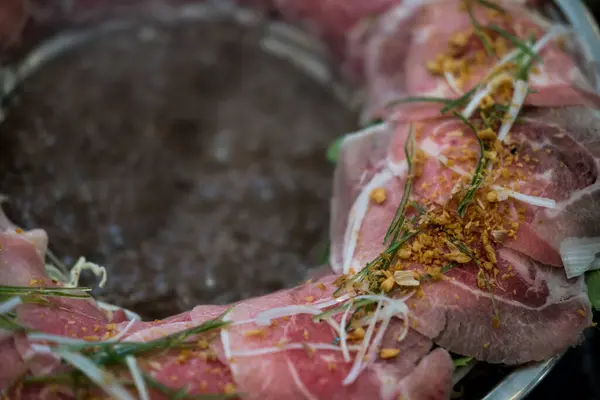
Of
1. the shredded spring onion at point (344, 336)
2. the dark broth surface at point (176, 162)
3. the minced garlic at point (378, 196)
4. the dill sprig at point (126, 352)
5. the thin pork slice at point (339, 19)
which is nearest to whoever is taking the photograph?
the dill sprig at point (126, 352)

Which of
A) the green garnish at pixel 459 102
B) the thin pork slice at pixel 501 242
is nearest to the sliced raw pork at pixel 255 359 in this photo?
the thin pork slice at pixel 501 242

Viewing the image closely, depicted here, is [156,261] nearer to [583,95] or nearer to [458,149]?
[458,149]

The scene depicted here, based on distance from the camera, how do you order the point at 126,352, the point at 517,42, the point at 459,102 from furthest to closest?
the point at 517,42 → the point at 459,102 → the point at 126,352

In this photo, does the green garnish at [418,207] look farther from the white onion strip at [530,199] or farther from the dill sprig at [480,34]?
the dill sprig at [480,34]

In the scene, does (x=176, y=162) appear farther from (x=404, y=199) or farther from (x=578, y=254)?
(x=578, y=254)

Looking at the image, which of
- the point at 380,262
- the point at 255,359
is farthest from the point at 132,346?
the point at 380,262

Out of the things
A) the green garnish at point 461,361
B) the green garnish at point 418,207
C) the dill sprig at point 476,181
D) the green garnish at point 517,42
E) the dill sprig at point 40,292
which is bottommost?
the green garnish at point 461,361
